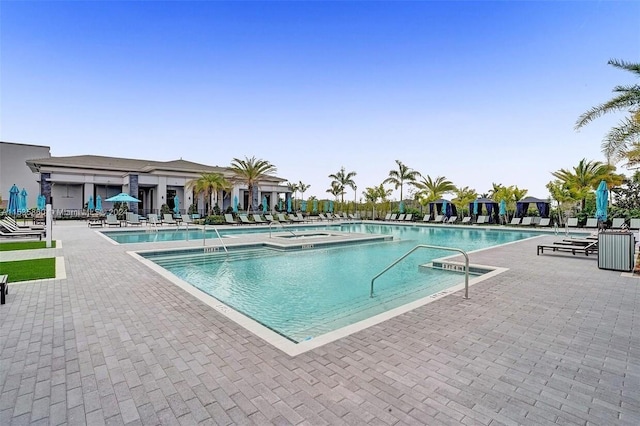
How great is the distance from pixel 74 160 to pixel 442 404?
3610 centimetres

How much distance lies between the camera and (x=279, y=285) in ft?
24.9

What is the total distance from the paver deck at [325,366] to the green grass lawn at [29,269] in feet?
5.87

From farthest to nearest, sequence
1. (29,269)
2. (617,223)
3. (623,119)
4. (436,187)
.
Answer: (436,187)
(617,223)
(623,119)
(29,269)

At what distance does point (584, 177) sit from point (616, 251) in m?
22.9

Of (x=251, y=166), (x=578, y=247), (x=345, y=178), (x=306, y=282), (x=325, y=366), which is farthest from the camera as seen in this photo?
(x=345, y=178)

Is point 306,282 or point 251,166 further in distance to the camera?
point 251,166

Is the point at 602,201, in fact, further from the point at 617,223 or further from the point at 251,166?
the point at 251,166

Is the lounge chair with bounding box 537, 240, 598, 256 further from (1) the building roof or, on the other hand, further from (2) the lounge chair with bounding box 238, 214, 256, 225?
(1) the building roof

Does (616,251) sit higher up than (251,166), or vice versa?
(251,166)

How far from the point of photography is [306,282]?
7.89 meters

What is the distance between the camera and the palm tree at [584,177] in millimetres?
24453

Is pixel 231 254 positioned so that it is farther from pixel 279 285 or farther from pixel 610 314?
pixel 610 314

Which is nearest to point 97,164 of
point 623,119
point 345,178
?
point 345,178

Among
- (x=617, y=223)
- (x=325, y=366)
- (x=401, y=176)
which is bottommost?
(x=325, y=366)
